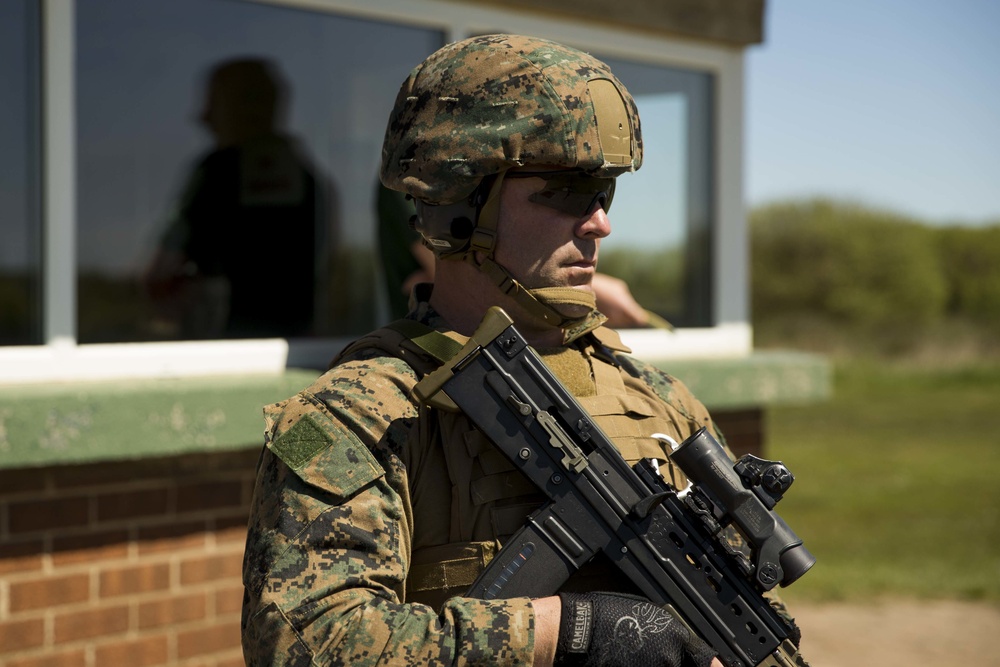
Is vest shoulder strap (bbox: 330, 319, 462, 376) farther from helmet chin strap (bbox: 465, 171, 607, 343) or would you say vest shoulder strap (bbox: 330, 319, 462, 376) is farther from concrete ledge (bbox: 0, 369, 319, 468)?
concrete ledge (bbox: 0, 369, 319, 468)

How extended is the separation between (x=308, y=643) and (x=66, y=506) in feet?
6.87

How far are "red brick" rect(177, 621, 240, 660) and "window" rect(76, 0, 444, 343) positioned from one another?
978mm

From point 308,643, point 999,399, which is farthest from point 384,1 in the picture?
point 999,399

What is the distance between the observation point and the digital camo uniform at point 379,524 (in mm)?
1700

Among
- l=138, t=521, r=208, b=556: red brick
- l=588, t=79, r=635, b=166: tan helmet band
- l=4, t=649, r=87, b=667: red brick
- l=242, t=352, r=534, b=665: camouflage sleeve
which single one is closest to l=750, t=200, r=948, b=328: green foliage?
l=138, t=521, r=208, b=556: red brick

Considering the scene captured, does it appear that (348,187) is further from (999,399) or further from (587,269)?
(999,399)

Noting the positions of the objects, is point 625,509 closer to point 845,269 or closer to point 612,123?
point 612,123

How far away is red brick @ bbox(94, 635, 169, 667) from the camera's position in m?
3.65

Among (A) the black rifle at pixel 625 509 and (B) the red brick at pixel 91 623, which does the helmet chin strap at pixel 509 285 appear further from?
(B) the red brick at pixel 91 623

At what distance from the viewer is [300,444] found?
5.85ft

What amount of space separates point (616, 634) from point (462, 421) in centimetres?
44

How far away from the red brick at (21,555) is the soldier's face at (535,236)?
2113mm

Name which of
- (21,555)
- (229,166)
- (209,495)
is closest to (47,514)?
(21,555)

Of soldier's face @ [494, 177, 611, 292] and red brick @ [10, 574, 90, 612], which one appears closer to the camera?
soldier's face @ [494, 177, 611, 292]
